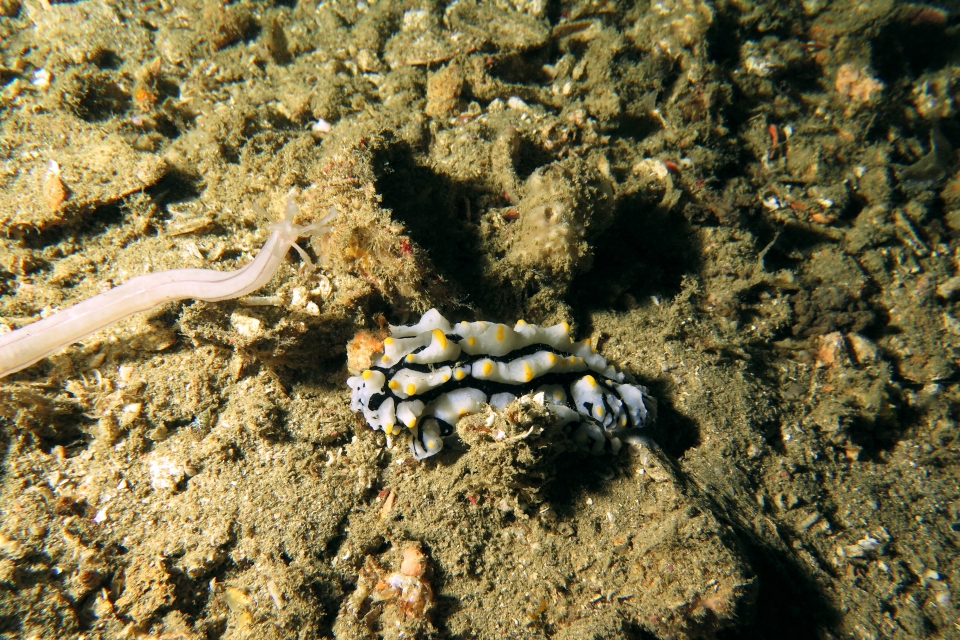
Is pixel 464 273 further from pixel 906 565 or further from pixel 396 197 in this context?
pixel 906 565

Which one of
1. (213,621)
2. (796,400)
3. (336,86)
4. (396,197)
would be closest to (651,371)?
(796,400)

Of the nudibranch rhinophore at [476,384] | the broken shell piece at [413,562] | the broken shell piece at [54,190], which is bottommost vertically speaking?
the broken shell piece at [413,562]

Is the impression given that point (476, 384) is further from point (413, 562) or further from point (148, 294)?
point (148, 294)

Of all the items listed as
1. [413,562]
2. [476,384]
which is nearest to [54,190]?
[476,384]

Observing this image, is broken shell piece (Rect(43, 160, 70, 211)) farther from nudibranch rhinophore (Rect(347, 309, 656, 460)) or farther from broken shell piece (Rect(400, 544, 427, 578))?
broken shell piece (Rect(400, 544, 427, 578))

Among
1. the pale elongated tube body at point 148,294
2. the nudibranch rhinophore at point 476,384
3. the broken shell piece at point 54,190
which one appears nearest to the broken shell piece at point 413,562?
the nudibranch rhinophore at point 476,384

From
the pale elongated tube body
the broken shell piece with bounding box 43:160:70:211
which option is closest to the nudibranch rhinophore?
the pale elongated tube body

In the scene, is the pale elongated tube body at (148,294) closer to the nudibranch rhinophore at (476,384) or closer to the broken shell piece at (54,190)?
the nudibranch rhinophore at (476,384)
